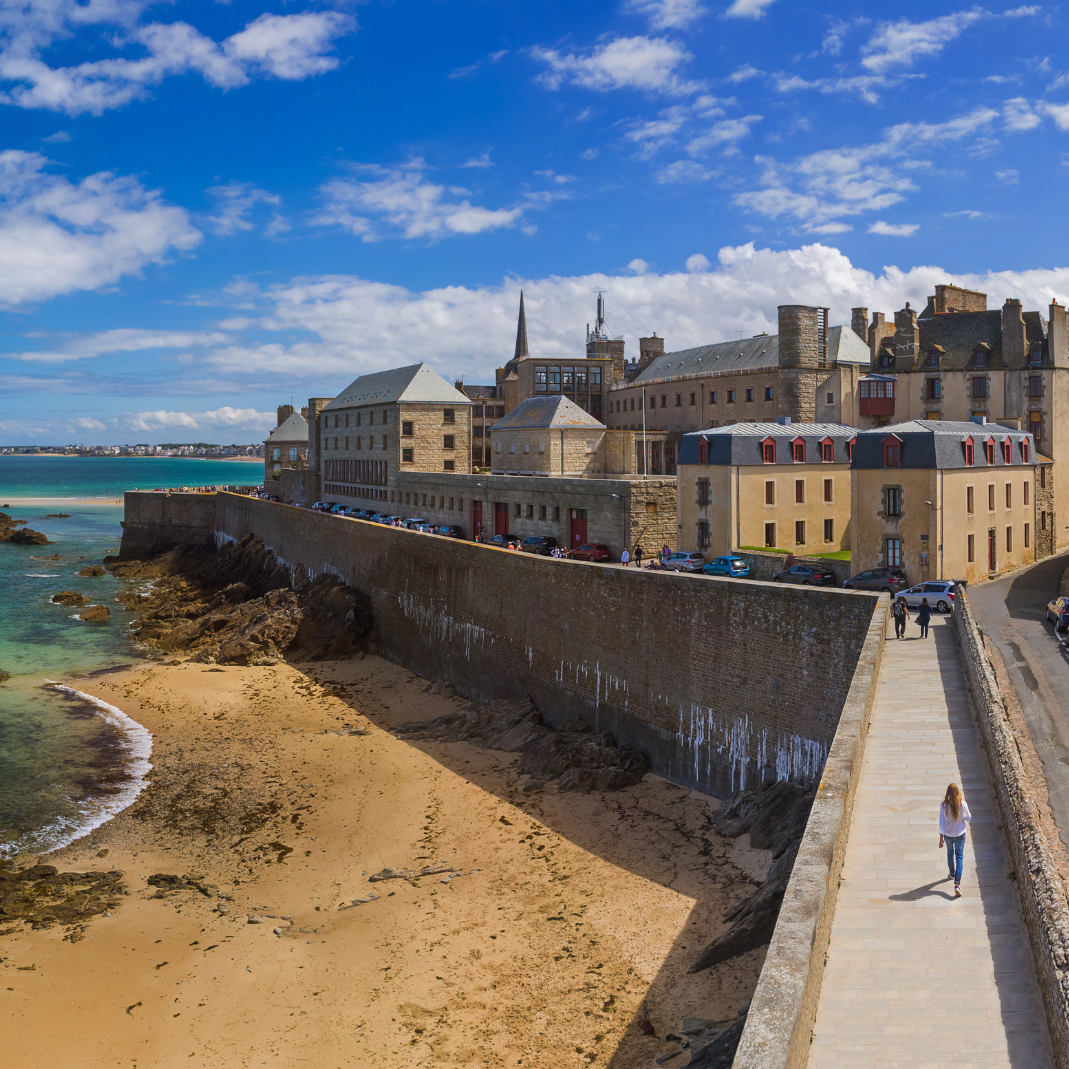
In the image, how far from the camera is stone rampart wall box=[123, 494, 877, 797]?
1975 centimetres

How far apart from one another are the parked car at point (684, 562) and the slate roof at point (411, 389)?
27777 millimetres

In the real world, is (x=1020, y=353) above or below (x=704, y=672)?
above

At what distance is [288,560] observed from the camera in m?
52.3

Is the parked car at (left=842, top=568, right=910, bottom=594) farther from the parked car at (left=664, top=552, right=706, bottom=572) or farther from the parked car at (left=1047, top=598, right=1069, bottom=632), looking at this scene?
the parked car at (left=664, top=552, right=706, bottom=572)

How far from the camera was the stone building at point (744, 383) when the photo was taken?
48.5m

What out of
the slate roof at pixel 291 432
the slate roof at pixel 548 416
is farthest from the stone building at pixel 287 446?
the slate roof at pixel 548 416

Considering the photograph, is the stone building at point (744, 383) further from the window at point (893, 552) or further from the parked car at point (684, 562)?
the window at point (893, 552)

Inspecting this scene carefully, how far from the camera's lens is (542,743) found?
25.0 meters

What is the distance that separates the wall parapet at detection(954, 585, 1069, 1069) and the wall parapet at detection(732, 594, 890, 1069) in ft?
5.60

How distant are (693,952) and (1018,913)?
7883 mm

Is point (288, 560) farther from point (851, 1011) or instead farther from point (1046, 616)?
point (851, 1011)

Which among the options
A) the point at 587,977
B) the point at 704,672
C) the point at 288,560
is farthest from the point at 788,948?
the point at 288,560

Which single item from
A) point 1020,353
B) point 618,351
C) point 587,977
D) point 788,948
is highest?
point 618,351

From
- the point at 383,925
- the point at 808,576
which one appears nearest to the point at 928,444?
the point at 808,576
